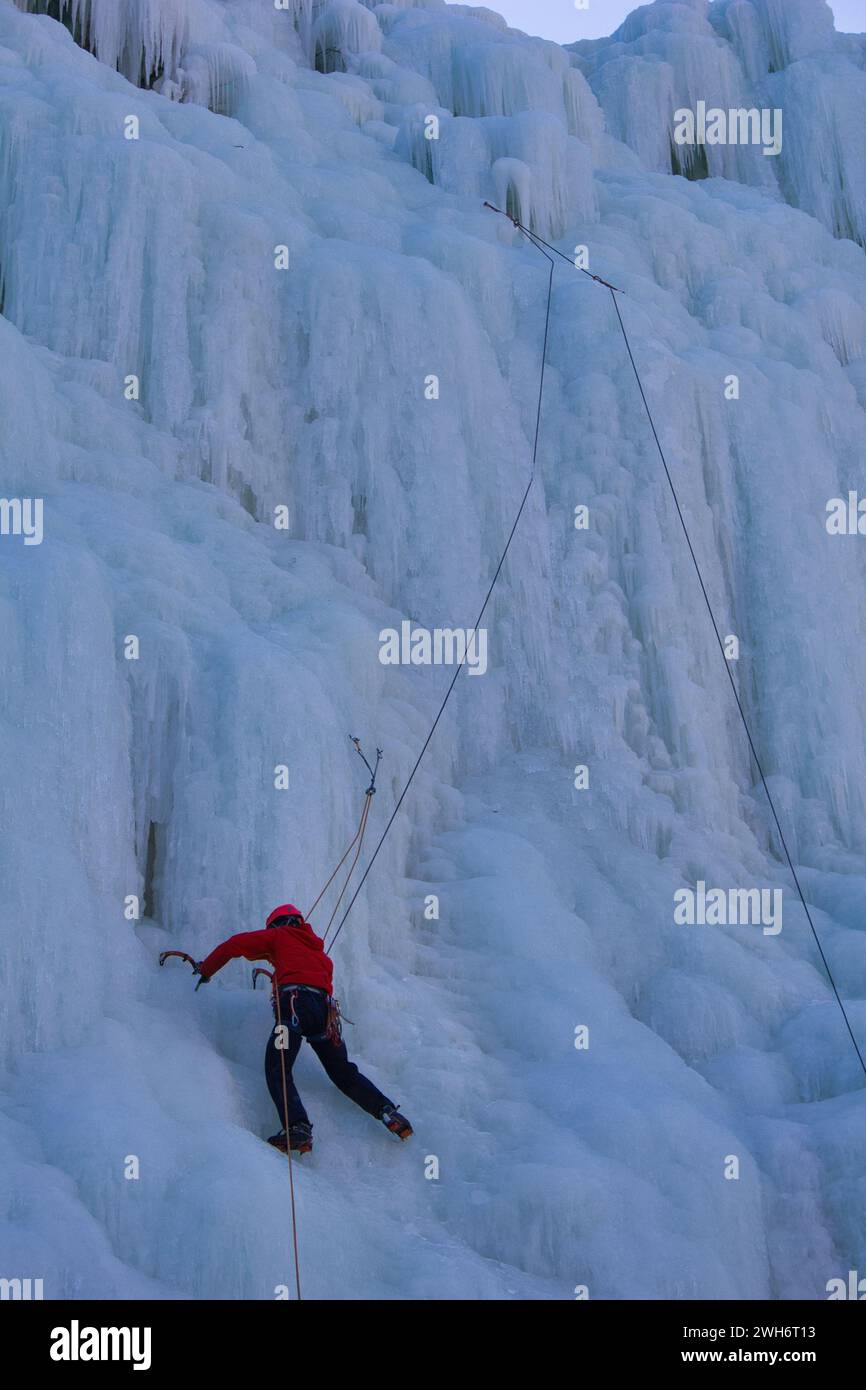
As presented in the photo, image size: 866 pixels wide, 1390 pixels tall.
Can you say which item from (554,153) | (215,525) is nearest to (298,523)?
(215,525)

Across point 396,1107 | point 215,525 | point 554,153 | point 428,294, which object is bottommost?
point 396,1107

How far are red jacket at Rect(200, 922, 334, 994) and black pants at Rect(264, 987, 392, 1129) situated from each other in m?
0.09

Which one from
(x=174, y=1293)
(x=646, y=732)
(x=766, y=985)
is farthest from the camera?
(x=646, y=732)

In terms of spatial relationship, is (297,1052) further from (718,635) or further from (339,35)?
(339,35)

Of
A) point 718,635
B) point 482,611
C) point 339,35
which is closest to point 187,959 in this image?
point 482,611

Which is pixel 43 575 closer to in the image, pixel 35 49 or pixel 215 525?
pixel 215 525

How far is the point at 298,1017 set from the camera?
6453 millimetres

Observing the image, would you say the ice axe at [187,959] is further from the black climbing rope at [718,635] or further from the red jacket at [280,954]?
the black climbing rope at [718,635]

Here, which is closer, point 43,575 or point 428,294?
point 43,575

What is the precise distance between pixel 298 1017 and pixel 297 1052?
256 millimetres

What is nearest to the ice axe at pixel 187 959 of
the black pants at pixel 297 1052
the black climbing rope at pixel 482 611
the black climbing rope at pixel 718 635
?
the black pants at pixel 297 1052

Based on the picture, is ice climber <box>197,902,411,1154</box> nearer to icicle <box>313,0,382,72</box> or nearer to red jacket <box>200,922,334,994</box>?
red jacket <box>200,922,334,994</box>

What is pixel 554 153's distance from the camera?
45.1 ft

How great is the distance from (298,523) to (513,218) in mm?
4549
